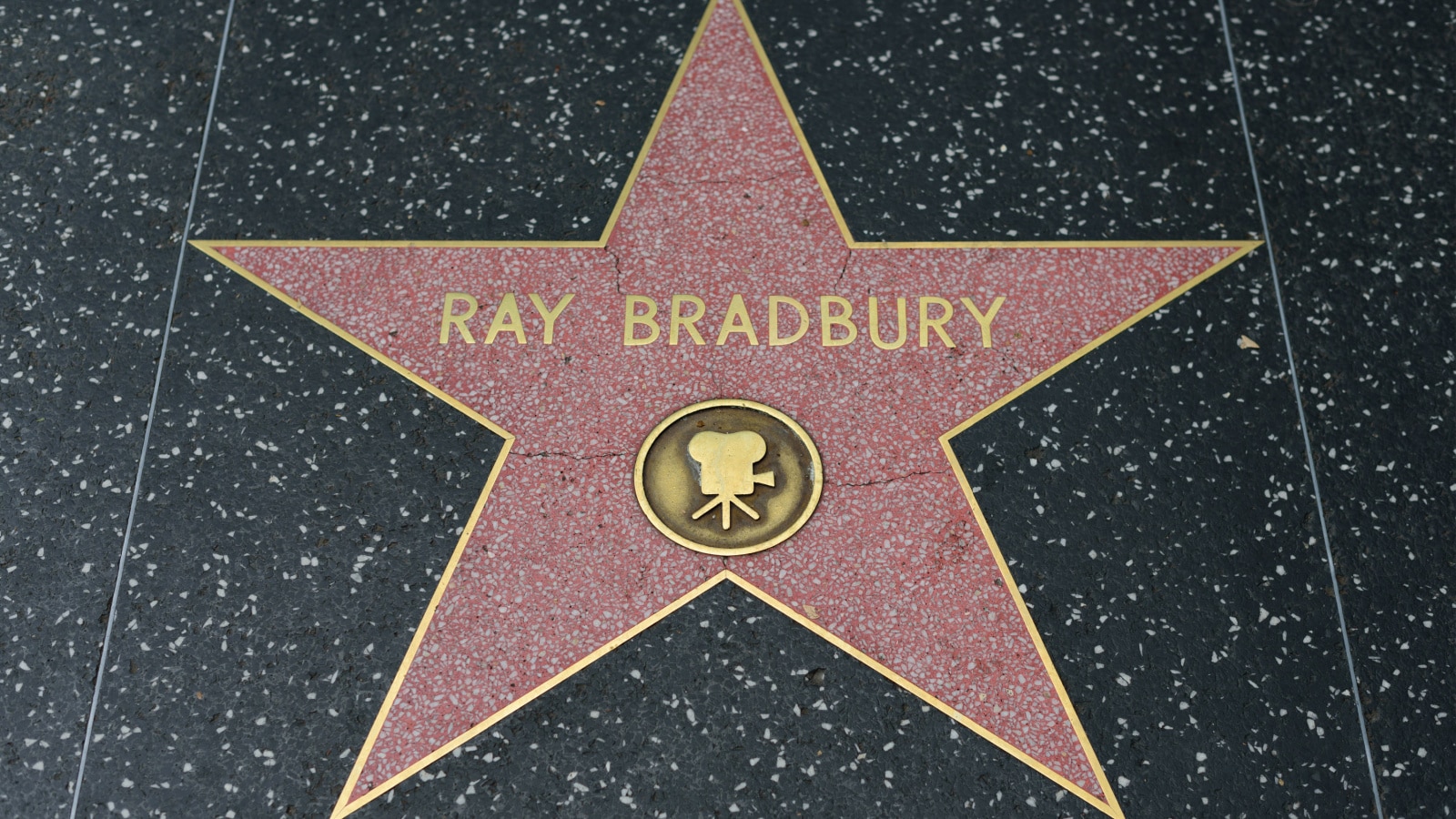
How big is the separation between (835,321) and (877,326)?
0.23ft

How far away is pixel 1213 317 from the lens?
5.71ft

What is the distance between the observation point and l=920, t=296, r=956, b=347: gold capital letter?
1691 millimetres

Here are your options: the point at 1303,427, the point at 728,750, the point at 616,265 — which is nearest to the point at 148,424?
the point at 616,265

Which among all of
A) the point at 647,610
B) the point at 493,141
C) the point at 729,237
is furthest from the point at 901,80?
the point at 647,610

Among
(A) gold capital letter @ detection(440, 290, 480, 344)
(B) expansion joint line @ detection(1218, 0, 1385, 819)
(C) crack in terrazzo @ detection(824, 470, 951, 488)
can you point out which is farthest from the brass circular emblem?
(B) expansion joint line @ detection(1218, 0, 1385, 819)

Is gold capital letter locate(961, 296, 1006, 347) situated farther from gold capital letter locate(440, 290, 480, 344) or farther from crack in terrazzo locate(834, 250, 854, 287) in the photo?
gold capital letter locate(440, 290, 480, 344)

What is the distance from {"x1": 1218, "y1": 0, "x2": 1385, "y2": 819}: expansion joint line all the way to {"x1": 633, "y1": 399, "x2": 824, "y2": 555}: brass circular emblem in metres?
0.80

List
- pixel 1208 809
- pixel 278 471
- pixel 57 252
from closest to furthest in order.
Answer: pixel 1208 809 → pixel 278 471 → pixel 57 252

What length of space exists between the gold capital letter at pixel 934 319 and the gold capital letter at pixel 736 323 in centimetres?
28

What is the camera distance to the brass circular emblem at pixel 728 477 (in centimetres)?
159

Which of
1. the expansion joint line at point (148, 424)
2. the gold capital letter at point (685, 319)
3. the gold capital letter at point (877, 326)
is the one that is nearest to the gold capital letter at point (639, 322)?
the gold capital letter at point (685, 319)

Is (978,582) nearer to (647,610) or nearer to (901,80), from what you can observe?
(647,610)

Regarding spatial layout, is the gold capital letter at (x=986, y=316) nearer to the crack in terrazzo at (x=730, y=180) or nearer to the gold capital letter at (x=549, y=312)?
the crack in terrazzo at (x=730, y=180)

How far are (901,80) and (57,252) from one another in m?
1.54
